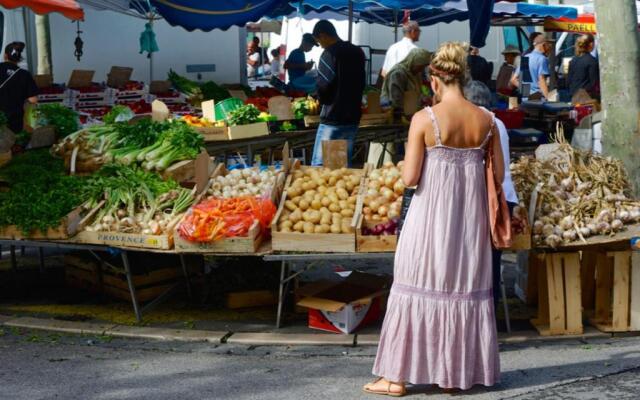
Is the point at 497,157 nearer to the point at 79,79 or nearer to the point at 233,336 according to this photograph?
the point at 233,336

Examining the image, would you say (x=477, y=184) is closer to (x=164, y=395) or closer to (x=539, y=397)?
(x=539, y=397)

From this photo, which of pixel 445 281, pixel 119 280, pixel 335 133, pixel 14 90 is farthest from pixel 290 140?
pixel 445 281

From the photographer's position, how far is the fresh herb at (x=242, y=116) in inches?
443

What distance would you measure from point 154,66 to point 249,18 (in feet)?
11.1

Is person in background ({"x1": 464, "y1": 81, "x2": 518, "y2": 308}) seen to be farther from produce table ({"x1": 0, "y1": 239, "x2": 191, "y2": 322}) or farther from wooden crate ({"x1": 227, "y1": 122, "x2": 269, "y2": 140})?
wooden crate ({"x1": 227, "y1": 122, "x2": 269, "y2": 140})

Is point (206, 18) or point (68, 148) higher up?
point (206, 18)

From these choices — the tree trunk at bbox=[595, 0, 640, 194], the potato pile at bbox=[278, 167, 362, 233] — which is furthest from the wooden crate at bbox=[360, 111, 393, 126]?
the potato pile at bbox=[278, 167, 362, 233]

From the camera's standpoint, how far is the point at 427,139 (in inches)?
232

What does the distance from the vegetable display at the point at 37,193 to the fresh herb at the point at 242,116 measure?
8.78 ft

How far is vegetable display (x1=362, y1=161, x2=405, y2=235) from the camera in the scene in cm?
741

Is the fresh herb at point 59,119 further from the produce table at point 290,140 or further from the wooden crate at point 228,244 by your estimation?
the wooden crate at point 228,244

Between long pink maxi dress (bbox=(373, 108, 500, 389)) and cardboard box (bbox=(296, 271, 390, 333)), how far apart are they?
1.56m

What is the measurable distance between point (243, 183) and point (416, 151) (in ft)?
9.07

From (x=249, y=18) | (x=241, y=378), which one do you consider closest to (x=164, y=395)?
(x=241, y=378)
